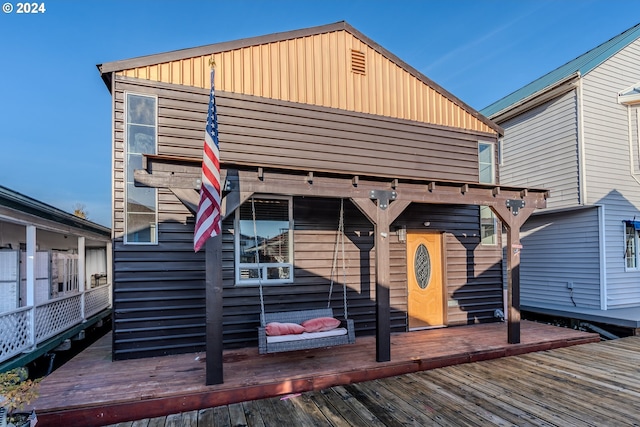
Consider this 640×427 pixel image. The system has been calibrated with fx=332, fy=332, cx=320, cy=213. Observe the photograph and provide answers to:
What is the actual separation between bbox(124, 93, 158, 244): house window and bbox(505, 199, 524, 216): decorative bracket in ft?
17.7

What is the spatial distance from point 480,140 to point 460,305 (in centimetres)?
342

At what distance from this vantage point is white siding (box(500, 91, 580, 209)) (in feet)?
26.0

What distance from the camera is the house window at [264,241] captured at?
16.7 feet

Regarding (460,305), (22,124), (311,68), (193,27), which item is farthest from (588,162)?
(22,124)

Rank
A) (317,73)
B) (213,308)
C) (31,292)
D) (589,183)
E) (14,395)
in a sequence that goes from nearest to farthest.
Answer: (14,395)
(213,308)
(31,292)
(317,73)
(589,183)

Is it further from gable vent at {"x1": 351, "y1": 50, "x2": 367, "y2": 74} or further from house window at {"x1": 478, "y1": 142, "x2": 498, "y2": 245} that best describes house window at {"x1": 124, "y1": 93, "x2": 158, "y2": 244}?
house window at {"x1": 478, "y1": 142, "x2": 498, "y2": 245}

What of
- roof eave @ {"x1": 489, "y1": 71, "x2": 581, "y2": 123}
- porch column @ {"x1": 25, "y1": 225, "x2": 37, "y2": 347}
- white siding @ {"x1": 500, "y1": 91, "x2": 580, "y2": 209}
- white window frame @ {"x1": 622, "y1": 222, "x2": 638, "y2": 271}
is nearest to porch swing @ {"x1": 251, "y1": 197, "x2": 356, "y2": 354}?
porch column @ {"x1": 25, "y1": 225, "x2": 37, "y2": 347}

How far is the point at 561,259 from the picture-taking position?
8352mm

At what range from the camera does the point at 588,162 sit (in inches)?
303

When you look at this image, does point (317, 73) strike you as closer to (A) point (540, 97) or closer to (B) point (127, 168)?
(B) point (127, 168)

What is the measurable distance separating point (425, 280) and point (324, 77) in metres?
4.21

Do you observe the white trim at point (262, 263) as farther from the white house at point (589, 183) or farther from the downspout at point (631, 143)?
the downspout at point (631, 143)

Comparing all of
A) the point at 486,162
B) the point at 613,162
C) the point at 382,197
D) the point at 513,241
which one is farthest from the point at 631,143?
the point at 382,197

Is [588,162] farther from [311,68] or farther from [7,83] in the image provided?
[7,83]
